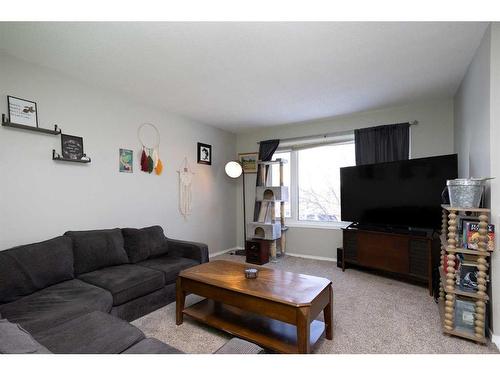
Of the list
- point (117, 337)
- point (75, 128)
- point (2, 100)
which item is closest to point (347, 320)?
point (117, 337)

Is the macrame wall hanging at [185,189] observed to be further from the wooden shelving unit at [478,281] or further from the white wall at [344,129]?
the wooden shelving unit at [478,281]

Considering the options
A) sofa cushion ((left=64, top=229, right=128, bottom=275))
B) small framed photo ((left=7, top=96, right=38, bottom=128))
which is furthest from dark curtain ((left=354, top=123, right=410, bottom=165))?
small framed photo ((left=7, top=96, right=38, bottom=128))

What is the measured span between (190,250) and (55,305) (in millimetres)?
1360

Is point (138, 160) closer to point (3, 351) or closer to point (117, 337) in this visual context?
point (117, 337)

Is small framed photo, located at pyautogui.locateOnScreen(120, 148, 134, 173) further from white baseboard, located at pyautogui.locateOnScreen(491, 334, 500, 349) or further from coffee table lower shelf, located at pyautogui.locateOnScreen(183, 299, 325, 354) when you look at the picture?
white baseboard, located at pyautogui.locateOnScreen(491, 334, 500, 349)

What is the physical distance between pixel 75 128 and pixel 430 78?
12.8 ft

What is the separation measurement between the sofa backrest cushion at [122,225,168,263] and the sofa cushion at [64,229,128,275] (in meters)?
0.09

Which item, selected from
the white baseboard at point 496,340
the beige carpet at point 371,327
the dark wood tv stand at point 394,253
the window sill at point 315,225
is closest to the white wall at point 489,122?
the white baseboard at point 496,340

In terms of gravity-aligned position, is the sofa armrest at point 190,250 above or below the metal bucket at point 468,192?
below

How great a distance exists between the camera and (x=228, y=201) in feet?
16.0

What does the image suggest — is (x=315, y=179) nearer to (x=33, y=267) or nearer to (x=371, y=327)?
(x=371, y=327)

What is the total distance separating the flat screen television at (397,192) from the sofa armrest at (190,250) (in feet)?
7.00

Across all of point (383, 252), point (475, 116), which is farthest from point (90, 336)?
point (475, 116)

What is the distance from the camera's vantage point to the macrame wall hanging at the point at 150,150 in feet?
10.9
